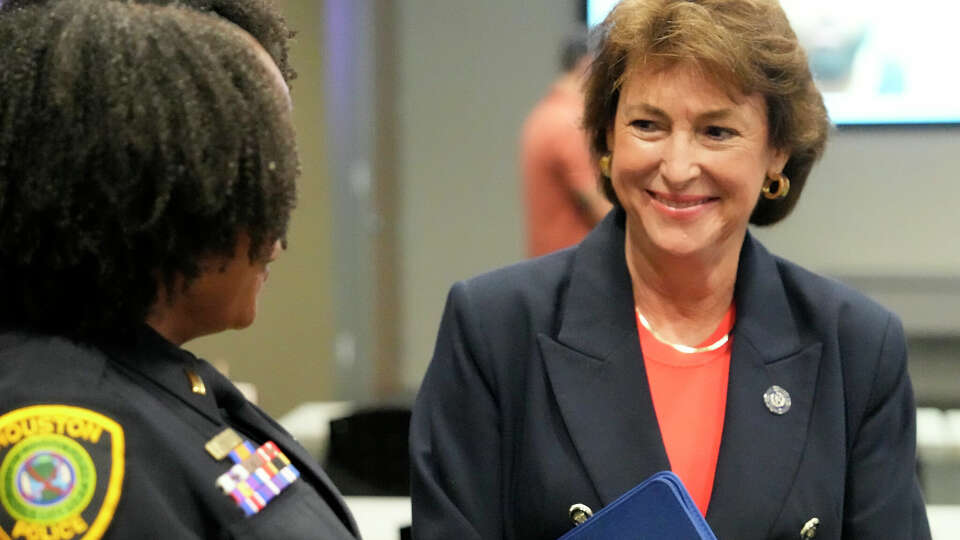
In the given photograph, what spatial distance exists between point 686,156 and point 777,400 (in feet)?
1.21

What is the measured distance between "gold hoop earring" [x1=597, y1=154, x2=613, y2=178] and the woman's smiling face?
99 mm

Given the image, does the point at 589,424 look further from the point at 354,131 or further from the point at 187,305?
the point at 354,131

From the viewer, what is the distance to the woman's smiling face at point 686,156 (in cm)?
163

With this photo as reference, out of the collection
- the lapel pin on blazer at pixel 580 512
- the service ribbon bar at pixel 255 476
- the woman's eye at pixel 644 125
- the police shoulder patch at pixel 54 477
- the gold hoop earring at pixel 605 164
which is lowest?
the lapel pin on blazer at pixel 580 512

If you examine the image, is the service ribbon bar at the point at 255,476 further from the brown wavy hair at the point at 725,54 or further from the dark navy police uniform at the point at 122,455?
the brown wavy hair at the point at 725,54

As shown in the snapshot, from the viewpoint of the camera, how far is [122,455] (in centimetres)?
89

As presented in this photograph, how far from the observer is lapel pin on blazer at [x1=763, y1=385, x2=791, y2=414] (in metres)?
1.62

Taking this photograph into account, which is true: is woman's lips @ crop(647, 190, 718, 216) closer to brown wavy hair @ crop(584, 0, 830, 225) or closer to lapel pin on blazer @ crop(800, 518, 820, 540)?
brown wavy hair @ crop(584, 0, 830, 225)

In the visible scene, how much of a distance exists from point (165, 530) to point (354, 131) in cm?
469

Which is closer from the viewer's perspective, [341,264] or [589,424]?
[589,424]

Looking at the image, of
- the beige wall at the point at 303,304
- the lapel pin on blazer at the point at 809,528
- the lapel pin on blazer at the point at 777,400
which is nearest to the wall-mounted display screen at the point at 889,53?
the beige wall at the point at 303,304

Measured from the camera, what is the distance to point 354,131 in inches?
216

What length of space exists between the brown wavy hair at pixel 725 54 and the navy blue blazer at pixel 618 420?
276 mm

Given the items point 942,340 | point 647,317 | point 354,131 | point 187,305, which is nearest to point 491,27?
point 354,131
